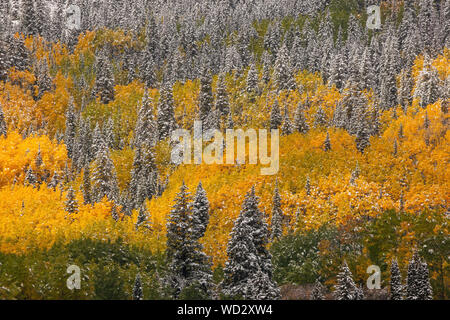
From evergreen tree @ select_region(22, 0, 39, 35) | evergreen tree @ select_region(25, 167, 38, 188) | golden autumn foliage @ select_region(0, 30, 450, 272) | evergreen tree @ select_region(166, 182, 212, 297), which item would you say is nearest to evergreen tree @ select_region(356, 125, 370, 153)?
golden autumn foliage @ select_region(0, 30, 450, 272)

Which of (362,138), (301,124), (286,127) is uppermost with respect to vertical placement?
(301,124)

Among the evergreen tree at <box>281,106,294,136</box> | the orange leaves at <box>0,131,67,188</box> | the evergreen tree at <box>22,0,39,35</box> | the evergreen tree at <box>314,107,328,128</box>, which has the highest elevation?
the evergreen tree at <box>22,0,39,35</box>

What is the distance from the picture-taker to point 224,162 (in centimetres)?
10288

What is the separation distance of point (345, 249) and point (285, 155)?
140ft

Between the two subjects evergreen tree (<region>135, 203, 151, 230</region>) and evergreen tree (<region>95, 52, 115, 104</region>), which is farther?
evergreen tree (<region>95, 52, 115, 104</region>)

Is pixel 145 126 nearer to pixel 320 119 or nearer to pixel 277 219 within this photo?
pixel 320 119

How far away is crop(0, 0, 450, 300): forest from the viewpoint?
41.2m

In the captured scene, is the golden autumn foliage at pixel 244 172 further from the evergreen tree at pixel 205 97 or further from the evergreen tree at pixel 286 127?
the evergreen tree at pixel 286 127

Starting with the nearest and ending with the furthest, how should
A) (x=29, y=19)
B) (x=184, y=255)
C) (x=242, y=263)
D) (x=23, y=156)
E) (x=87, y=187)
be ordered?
1. (x=242, y=263)
2. (x=184, y=255)
3. (x=87, y=187)
4. (x=23, y=156)
5. (x=29, y=19)

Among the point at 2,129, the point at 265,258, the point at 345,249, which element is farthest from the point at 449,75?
the point at 2,129

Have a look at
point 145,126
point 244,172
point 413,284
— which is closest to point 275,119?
point 244,172

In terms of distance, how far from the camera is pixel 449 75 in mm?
113125

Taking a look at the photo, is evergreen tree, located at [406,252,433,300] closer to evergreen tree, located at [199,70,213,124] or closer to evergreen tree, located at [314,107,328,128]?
evergreen tree, located at [314,107,328,128]
